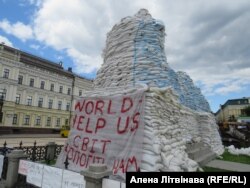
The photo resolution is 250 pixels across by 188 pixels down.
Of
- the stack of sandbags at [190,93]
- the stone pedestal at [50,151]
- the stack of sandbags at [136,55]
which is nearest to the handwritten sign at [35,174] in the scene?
the stack of sandbags at [136,55]

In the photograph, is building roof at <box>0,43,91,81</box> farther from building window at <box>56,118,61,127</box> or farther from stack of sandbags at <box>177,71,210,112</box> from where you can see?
stack of sandbags at <box>177,71,210,112</box>

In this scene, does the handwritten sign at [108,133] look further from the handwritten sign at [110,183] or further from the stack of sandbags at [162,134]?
the handwritten sign at [110,183]

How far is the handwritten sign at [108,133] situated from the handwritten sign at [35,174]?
0.93 metres

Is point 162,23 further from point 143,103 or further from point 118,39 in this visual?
point 143,103

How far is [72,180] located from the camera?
4.21 metres

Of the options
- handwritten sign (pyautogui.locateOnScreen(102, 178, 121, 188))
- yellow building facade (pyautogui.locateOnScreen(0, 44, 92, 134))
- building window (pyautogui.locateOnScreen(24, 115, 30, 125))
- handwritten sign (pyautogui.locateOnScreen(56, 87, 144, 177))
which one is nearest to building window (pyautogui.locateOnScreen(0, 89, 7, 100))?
yellow building facade (pyautogui.locateOnScreen(0, 44, 92, 134))

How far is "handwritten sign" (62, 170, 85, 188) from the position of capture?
405cm

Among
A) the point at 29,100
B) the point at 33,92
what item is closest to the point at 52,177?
the point at 29,100

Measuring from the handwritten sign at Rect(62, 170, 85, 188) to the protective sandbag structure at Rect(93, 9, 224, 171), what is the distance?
1.17 m

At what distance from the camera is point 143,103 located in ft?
16.5

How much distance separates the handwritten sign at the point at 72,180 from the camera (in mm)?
4051

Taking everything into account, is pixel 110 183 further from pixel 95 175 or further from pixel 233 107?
pixel 233 107

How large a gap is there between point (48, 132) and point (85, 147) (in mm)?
28128

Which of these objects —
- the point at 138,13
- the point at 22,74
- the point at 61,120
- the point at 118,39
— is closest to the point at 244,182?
the point at 118,39
